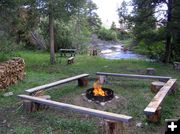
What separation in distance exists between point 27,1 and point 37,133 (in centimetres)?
878

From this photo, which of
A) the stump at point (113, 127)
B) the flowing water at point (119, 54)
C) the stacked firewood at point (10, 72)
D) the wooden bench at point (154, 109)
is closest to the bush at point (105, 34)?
the flowing water at point (119, 54)

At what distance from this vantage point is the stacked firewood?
25.7ft

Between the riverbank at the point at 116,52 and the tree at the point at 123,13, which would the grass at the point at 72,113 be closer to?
the tree at the point at 123,13

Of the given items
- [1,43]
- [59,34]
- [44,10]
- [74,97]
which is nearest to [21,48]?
[59,34]

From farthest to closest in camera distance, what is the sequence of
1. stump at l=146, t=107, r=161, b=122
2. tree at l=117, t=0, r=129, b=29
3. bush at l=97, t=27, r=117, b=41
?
bush at l=97, t=27, r=117, b=41
tree at l=117, t=0, r=129, b=29
stump at l=146, t=107, r=161, b=122

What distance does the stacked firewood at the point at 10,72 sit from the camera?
7832 mm

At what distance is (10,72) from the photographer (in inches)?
328

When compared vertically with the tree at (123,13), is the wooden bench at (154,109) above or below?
below

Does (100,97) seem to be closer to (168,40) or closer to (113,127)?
(113,127)

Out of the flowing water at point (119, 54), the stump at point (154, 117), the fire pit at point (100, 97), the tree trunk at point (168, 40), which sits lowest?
the flowing water at point (119, 54)

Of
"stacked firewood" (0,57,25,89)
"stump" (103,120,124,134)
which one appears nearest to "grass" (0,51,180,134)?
"stacked firewood" (0,57,25,89)

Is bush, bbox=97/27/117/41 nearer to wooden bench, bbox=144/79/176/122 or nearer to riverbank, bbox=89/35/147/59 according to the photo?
riverbank, bbox=89/35/147/59

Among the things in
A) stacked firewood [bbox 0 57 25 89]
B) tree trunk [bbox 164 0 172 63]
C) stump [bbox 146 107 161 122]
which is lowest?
stump [bbox 146 107 161 122]

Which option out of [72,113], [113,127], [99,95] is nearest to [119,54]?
[99,95]
